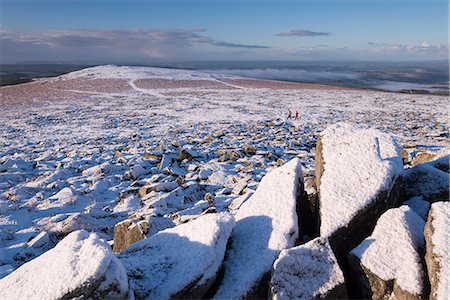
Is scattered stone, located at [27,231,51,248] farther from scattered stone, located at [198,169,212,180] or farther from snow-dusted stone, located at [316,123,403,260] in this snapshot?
snow-dusted stone, located at [316,123,403,260]

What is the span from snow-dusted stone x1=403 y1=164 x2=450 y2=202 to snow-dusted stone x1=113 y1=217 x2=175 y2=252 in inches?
180

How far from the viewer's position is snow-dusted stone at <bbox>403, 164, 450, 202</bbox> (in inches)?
236

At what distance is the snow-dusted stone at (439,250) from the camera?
3845 mm

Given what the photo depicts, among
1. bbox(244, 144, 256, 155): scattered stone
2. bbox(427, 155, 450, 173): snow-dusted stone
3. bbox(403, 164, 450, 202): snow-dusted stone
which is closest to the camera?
bbox(403, 164, 450, 202): snow-dusted stone

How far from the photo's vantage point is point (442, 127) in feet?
67.4

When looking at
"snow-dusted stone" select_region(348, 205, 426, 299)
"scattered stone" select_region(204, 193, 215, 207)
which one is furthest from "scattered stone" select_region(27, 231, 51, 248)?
"snow-dusted stone" select_region(348, 205, 426, 299)

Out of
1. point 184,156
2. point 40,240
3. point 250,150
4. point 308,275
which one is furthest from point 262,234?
point 250,150

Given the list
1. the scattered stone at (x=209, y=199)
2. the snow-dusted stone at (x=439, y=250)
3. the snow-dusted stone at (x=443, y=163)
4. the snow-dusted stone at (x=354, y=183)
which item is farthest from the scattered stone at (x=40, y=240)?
the snow-dusted stone at (x=443, y=163)

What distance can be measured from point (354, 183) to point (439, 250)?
4.72 feet

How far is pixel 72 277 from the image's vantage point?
→ 11.8ft

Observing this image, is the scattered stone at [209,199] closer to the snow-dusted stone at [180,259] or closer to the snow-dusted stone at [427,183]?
the snow-dusted stone at [180,259]

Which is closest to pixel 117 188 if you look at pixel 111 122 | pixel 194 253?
pixel 194 253

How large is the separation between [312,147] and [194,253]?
38.9 feet

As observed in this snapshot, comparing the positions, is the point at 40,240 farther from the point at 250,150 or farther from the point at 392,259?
the point at 250,150
